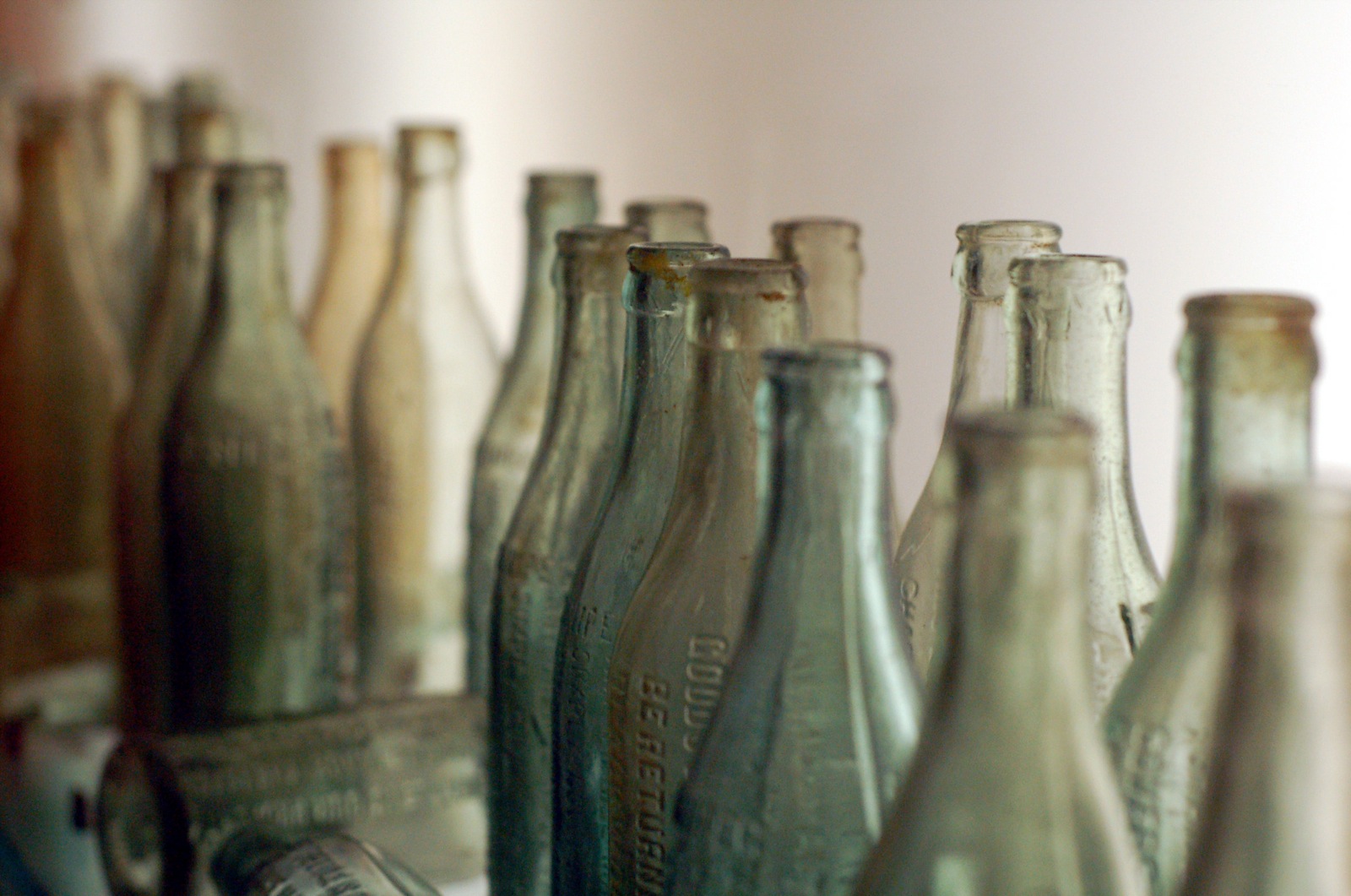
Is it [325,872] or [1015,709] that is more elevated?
[1015,709]

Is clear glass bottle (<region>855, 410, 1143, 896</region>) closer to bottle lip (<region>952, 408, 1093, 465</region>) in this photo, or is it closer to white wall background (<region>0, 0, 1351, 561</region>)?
bottle lip (<region>952, 408, 1093, 465</region>)

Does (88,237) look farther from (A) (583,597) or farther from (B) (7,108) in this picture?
(A) (583,597)

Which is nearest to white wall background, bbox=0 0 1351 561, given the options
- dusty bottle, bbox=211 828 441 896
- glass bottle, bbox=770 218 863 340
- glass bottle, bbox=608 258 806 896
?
glass bottle, bbox=770 218 863 340

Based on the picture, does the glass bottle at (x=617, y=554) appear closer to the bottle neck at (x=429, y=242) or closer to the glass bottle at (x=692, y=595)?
the glass bottle at (x=692, y=595)

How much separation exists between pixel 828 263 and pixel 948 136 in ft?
0.48

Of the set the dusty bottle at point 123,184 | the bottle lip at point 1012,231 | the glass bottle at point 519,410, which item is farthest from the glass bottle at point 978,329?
the dusty bottle at point 123,184

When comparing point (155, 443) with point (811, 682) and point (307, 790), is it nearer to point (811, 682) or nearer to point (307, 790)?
point (307, 790)

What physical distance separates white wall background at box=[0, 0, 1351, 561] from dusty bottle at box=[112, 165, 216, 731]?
0.25 meters

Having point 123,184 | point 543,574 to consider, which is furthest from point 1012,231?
point 123,184

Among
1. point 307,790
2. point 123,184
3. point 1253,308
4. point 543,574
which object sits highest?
point 123,184

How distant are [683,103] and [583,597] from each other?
0.42 m

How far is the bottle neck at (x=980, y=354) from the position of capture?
0.44m

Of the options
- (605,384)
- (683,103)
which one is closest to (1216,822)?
(605,384)

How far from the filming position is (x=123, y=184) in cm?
130
